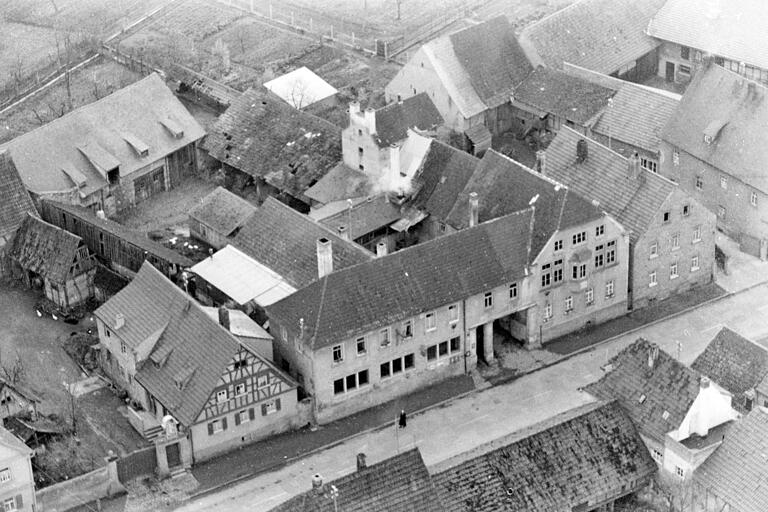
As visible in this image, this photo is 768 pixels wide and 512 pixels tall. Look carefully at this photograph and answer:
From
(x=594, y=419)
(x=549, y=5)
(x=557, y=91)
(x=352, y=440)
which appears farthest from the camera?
(x=549, y=5)

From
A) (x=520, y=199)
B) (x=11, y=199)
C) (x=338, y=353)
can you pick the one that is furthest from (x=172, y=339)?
(x=520, y=199)

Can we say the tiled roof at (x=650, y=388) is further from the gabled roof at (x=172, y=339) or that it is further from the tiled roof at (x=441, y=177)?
the tiled roof at (x=441, y=177)

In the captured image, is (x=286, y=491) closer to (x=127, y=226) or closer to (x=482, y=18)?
Result: (x=127, y=226)

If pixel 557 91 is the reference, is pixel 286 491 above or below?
below

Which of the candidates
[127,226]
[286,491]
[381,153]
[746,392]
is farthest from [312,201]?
[746,392]

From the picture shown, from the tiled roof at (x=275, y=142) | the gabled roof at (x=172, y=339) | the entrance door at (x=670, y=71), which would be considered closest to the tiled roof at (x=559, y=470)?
the gabled roof at (x=172, y=339)

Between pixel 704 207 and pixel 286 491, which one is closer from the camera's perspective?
pixel 286 491

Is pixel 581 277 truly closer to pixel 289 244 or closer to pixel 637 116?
pixel 289 244
